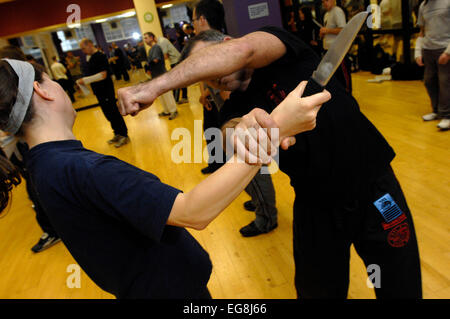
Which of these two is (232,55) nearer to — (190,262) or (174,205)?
(174,205)

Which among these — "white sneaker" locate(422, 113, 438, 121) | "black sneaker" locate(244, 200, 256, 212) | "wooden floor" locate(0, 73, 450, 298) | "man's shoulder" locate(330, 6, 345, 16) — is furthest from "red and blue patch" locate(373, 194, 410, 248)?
"man's shoulder" locate(330, 6, 345, 16)

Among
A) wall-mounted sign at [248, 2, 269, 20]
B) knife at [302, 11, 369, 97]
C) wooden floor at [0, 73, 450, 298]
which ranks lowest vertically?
wooden floor at [0, 73, 450, 298]

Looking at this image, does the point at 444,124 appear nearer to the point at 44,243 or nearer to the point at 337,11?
the point at 337,11

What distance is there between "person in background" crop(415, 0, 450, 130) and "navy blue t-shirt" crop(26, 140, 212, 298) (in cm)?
341

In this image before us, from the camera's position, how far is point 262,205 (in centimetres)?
248

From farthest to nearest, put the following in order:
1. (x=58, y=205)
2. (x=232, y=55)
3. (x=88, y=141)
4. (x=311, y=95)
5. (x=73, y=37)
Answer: (x=73, y=37) → (x=88, y=141) → (x=232, y=55) → (x=58, y=205) → (x=311, y=95)

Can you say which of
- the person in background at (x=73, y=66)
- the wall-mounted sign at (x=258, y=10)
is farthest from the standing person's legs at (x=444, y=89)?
the person in background at (x=73, y=66)

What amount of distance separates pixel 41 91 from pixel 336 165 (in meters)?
1.01

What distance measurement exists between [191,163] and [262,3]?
8.91 feet

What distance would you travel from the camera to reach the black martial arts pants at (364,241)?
46.1 inches

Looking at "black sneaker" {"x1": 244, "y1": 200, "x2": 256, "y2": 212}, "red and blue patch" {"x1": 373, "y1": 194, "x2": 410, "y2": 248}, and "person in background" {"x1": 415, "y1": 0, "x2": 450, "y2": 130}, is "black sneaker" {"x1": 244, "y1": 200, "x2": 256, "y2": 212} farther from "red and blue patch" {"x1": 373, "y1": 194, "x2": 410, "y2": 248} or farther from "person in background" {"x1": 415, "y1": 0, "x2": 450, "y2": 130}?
"person in background" {"x1": 415, "y1": 0, "x2": 450, "y2": 130}

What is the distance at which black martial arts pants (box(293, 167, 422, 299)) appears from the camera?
3.84 ft

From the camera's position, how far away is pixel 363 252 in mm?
1258
